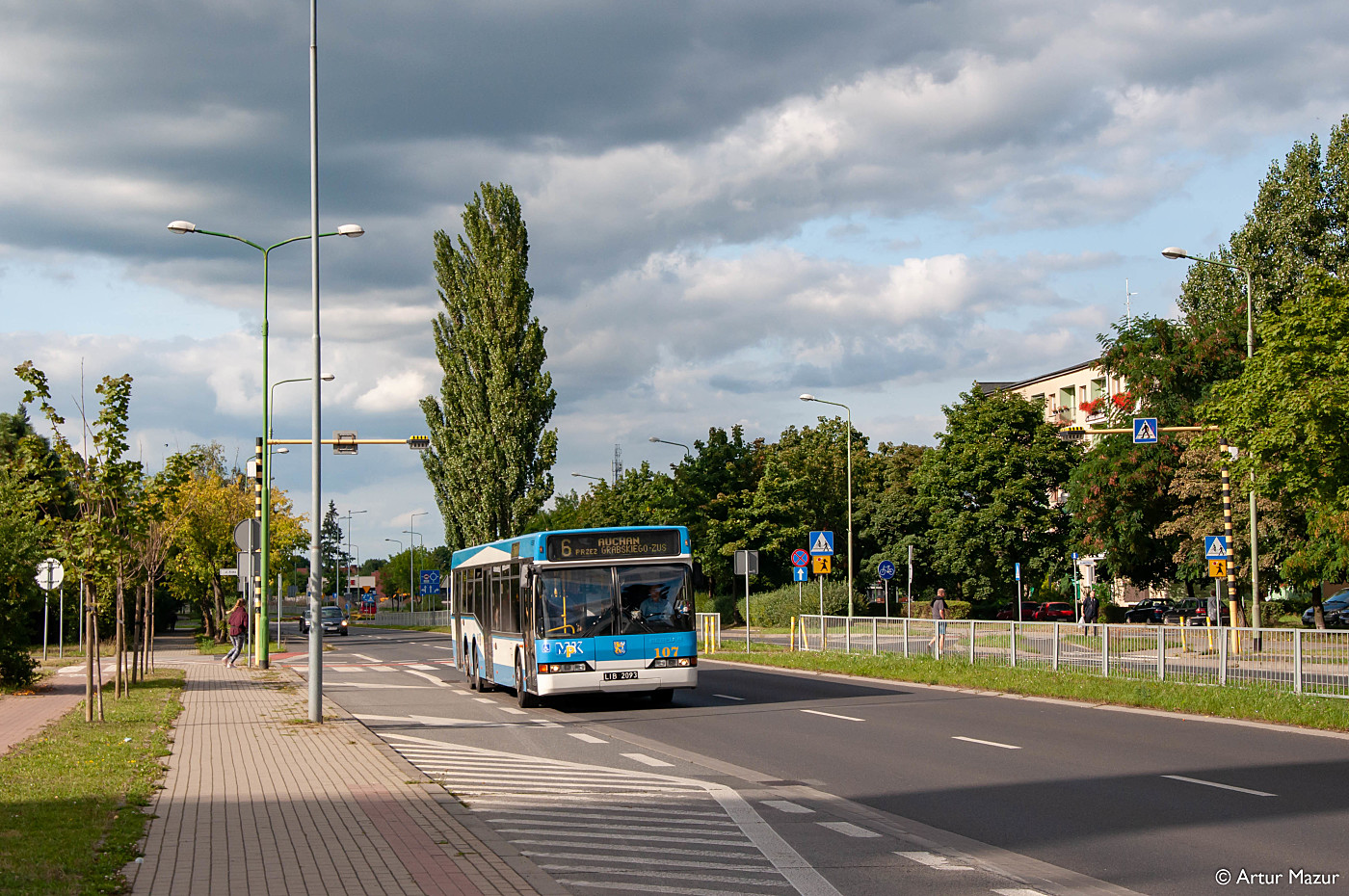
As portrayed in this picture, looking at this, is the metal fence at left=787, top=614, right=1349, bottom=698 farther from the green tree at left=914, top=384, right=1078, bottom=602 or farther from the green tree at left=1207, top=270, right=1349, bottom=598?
the green tree at left=914, top=384, right=1078, bottom=602

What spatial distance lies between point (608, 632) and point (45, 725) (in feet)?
25.9

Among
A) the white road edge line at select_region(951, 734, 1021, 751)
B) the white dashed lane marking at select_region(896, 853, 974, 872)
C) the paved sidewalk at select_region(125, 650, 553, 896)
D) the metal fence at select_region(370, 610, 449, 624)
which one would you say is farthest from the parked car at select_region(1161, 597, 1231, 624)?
the white dashed lane marking at select_region(896, 853, 974, 872)

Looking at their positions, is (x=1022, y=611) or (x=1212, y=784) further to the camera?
(x=1022, y=611)

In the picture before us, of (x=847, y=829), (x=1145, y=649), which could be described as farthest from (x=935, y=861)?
(x=1145, y=649)

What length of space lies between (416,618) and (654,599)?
70420mm

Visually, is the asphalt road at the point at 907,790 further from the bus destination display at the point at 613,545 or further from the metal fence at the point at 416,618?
the metal fence at the point at 416,618

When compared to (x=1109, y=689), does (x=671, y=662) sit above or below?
above

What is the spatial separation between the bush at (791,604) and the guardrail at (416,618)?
23.8m

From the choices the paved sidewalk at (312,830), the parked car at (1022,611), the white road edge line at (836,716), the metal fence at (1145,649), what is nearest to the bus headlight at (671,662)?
the white road edge line at (836,716)

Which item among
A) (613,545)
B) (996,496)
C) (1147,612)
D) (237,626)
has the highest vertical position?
(996,496)

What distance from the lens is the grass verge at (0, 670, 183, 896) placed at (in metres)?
7.14

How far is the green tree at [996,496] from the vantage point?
6181 centimetres

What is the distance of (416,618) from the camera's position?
8775 cm

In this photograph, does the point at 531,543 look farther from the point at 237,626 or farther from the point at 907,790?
the point at 237,626
